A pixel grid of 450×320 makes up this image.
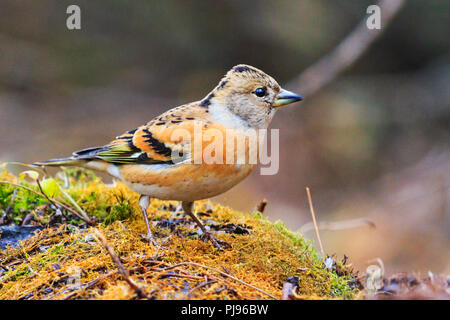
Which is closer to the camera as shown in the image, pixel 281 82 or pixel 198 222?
pixel 198 222

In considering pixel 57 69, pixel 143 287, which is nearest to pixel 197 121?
pixel 143 287

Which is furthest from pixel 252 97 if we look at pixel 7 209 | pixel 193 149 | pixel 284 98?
pixel 7 209

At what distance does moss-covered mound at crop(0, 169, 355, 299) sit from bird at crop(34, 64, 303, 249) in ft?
0.76

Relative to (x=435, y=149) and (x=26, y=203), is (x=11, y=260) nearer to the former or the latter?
(x=26, y=203)

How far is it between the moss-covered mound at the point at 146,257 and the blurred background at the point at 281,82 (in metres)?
4.59

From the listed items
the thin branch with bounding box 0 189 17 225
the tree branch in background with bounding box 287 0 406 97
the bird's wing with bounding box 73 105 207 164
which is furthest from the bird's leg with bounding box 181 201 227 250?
the tree branch in background with bounding box 287 0 406 97

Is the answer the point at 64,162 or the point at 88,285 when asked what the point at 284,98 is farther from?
the point at 88,285

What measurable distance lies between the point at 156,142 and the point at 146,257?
4.43ft

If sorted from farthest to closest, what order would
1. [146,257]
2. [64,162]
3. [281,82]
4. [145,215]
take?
[281,82], [64,162], [145,215], [146,257]

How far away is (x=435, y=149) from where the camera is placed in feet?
29.8

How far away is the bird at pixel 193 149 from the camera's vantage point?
147 inches

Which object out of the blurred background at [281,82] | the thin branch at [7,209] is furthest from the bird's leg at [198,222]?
the blurred background at [281,82]

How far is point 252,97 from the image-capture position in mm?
4180

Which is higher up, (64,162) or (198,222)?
(64,162)
